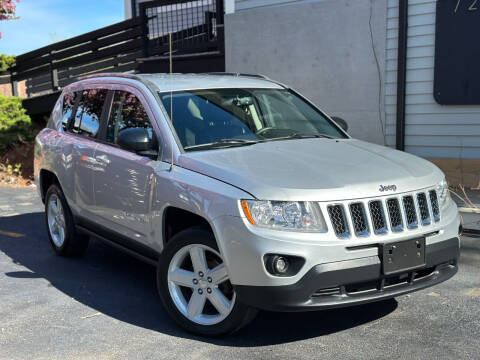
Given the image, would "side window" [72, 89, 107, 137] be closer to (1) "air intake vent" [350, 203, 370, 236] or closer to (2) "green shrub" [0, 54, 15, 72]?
(1) "air intake vent" [350, 203, 370, 236]

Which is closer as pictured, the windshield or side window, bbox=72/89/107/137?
the windshield

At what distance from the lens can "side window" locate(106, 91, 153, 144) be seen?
15.3ft

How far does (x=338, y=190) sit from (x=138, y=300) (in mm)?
2063

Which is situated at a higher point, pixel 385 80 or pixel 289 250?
pixel 385 80

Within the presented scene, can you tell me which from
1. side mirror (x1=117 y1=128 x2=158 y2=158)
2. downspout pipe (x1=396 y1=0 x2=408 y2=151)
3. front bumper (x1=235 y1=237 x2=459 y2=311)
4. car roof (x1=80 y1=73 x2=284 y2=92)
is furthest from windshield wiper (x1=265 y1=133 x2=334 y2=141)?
downspout pipe (x1=396 y1=0 x2=408 y2=151)

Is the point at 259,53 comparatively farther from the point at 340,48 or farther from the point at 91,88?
the point at 91,88

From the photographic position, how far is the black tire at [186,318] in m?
3.66

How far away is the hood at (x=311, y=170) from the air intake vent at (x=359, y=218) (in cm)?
7

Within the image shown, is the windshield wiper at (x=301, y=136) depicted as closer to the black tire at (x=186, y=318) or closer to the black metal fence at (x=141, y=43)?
the black tire at (x=186, y=318)

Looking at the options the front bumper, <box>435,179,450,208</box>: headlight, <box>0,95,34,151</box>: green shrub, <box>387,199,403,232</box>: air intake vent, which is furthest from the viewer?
<box>0,95,34,151</box>: green shrub

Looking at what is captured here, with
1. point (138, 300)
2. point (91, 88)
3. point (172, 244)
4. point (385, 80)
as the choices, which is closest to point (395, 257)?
point (172, 244)

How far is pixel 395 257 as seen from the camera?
3.53 m

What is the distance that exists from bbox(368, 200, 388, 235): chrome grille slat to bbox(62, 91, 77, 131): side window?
3.52 meters

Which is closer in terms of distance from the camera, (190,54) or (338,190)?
(338,190)
